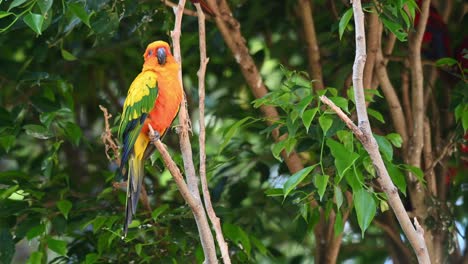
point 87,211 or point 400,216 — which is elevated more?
point 87,211

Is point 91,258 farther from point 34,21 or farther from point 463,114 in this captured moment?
point 463,114

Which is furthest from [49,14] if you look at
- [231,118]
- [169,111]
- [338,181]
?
[231,118]

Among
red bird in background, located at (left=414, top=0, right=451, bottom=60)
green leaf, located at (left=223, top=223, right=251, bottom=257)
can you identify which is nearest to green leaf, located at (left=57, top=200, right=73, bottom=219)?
green leaf, located at (left=223, top=223, right=251, bottom=257)

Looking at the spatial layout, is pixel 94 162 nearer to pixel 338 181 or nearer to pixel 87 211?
pixel 87 211

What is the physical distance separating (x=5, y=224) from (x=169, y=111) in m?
0.81

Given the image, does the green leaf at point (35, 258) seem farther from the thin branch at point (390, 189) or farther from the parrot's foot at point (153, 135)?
the thin branch at point (390, 189)

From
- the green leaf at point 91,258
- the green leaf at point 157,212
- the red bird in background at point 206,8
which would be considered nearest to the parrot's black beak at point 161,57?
the red bird in background at point 206,8

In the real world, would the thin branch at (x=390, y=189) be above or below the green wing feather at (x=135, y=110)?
below

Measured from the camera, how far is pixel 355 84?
2326 millimetres

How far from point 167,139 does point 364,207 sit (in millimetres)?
2240

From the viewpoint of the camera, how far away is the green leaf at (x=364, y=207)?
286cm

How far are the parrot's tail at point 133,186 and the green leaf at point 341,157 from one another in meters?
0.77

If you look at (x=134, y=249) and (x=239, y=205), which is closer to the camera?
(x=134, y=249)

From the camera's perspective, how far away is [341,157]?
2943 mm
